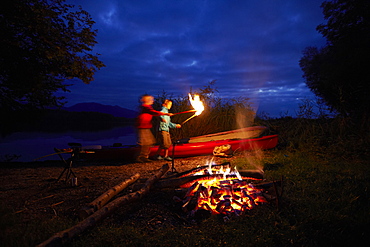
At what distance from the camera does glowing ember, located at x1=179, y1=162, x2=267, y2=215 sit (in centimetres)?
338

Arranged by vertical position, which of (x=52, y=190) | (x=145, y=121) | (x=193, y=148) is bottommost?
(x=52, y=190)

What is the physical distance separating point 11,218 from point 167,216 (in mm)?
2418

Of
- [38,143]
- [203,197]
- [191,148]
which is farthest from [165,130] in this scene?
[38,143]

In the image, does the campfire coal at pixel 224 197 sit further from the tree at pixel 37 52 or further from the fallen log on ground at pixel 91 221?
the tree at pixel 37 52

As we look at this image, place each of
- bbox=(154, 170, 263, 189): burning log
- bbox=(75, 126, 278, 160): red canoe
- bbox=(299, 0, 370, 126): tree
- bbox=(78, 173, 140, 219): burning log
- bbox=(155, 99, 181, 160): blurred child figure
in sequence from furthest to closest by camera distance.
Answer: bbox=(299, 0, 370, 126): tree → bbox=(75, 126, 278, 160): red canoe → bbox=(155, 99, 181, 160): blurred child figure → bbox=(154, 170, 263, 189): burning log → bbox=(78, 173, 140, 219): burning log

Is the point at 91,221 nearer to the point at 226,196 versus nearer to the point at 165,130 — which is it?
the point at 226,196

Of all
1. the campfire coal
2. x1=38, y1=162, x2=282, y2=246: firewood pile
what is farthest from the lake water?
the campfire coal

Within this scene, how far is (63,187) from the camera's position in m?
4.84

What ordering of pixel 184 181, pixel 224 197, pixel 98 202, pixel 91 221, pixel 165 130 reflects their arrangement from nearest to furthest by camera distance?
pixel 91 221 → pixel 98 202 → pixel 224 197 → pixel 184 181 → pixel 165 130

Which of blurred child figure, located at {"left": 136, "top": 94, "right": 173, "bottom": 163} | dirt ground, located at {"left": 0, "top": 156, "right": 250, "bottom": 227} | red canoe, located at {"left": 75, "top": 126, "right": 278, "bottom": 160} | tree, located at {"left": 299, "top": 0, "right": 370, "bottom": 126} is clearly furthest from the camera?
tree, located at {"left": 299, "top": 0, "right": 370, "bottom": 126}

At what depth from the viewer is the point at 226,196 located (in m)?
3.54

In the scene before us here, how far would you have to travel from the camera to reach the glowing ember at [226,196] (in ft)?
11.1

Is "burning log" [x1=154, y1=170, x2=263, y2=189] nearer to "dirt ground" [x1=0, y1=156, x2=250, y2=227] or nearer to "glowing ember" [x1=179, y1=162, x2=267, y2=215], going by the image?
"glowing ember" [x1=179, y1=162, x2=267, y2=215]

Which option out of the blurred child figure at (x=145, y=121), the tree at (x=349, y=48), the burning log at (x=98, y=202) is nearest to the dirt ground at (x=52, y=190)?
the burning log at (x=98, y=202)
